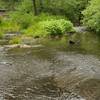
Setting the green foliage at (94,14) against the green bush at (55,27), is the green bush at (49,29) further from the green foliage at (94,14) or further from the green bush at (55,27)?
the green foliage at (94,14)

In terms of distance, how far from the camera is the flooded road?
14.7 m

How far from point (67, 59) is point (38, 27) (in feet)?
58.8

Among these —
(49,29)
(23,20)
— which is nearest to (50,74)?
(49,29)

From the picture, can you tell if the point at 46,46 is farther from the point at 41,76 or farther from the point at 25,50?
the point at 41,76

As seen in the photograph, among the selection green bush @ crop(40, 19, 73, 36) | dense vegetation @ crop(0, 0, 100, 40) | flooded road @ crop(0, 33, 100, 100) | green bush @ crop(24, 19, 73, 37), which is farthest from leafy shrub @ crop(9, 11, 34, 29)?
flooded road @ crop(0, 33, 100, 100)

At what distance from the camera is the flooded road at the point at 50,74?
14.7 metres

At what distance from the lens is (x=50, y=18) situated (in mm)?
47469

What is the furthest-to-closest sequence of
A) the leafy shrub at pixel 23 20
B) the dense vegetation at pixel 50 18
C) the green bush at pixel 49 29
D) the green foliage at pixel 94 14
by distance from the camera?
the leafy shrub at pixel 23 20, the dense vegetation at pixel 50 18, the green bush at pixel 49 29, the green foliage at pixel 94 14

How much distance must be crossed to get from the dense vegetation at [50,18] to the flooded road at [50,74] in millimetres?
10683

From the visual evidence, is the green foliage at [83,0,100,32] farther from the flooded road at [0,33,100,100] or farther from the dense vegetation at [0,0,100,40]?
the flooded road at [0,33,100,100]

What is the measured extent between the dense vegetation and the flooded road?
10683 millimetres

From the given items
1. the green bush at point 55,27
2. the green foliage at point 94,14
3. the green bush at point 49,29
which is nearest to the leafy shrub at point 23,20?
the green bush at point 49,29

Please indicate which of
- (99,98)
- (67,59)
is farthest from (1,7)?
(99,98)

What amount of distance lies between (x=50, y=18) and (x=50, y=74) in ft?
97.4
